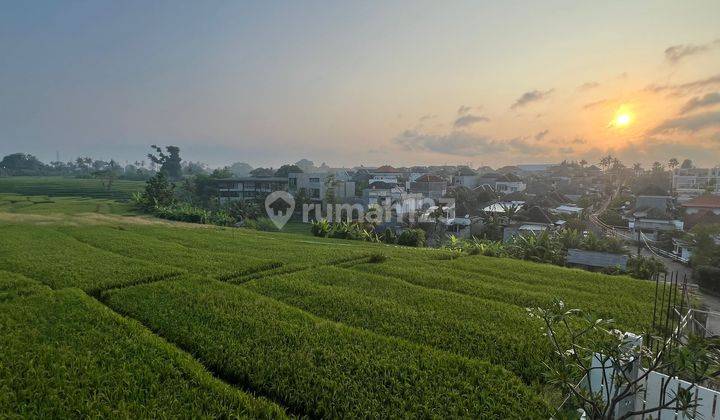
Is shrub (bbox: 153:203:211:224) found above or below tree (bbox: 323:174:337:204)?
below

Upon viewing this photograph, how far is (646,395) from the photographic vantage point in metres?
3.50

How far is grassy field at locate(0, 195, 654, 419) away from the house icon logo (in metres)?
26.8

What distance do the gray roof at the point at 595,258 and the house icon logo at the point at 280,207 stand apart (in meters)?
25.7

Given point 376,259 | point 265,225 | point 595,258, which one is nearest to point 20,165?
point 265,225

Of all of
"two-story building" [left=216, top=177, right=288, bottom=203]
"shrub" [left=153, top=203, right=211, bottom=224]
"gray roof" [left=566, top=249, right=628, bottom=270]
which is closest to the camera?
"gray roof" [left=566, top=249, right=628, bottom=270]

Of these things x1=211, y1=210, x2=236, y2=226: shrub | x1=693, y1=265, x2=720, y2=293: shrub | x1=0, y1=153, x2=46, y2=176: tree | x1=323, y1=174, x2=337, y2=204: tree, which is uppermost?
x1=0, y1=153, x2=46, y2=176: tree

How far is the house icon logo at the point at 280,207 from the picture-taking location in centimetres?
3884

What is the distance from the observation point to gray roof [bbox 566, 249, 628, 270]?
1740 cm

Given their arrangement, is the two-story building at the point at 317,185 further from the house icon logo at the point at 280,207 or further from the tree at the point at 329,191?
the house icon logo at the point at 280,207

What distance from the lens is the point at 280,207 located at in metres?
40.8

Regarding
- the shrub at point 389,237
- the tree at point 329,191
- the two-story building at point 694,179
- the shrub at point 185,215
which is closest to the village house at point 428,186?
the tree at point 329,191

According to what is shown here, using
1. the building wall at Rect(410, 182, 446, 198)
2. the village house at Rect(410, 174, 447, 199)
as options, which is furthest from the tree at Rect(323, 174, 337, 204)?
the village house at Rect(410, 174, 447, 199)

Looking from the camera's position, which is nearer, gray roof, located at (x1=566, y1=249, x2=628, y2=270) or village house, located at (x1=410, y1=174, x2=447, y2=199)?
gray roof, located at (x1=566, y1=249, x2=628, y2=270)

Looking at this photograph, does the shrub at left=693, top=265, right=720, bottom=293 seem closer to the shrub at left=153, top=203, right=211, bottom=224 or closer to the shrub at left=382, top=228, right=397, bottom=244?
the shrub at left=382, top=228, right=397, bottom=244
